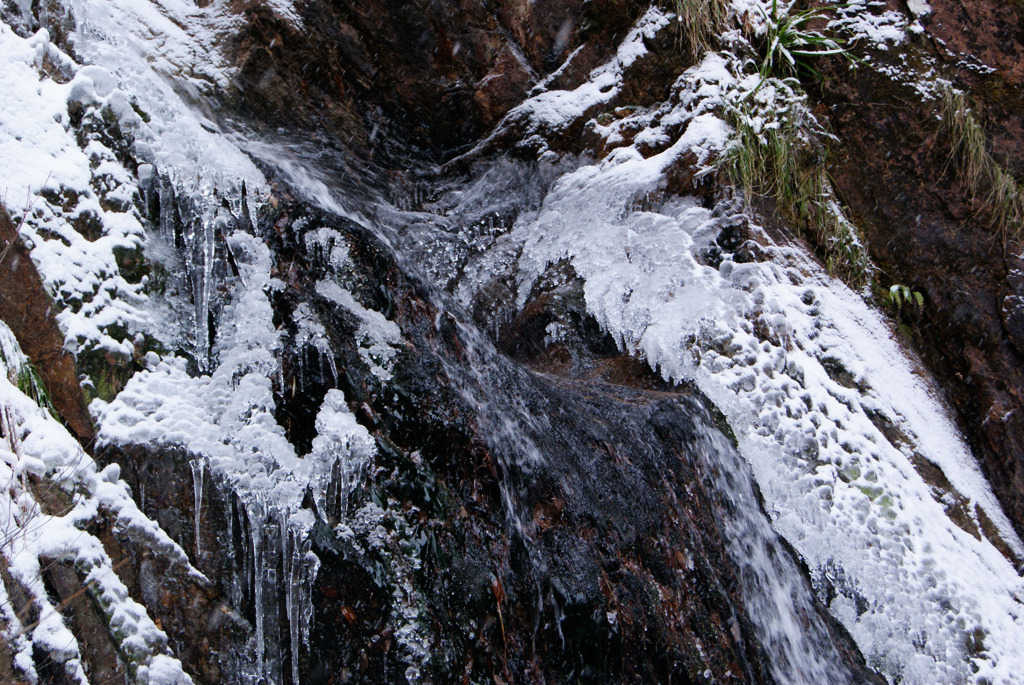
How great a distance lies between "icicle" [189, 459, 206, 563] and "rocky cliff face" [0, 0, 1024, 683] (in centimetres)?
2

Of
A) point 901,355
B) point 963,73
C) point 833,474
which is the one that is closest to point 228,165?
point 833,474

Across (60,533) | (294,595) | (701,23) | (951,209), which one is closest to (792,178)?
(951,209)

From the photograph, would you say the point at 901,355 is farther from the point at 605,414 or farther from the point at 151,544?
the point at 151,544

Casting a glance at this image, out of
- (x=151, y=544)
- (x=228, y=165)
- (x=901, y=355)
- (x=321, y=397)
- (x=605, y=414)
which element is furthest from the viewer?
(x=901, y=355)

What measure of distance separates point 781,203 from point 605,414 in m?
1.67

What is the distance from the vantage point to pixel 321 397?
260 cm

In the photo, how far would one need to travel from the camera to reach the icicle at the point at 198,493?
7.48 feet

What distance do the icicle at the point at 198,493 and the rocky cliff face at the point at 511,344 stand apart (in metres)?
0.02

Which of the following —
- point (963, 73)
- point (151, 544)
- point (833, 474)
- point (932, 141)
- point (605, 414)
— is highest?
point (963, 73)

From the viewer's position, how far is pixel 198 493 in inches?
91.0

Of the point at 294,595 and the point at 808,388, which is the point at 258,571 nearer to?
the point at 294,595

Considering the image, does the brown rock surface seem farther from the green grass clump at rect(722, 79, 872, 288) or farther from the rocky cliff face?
the green grass clump at rect(722, 79, 872, 288)

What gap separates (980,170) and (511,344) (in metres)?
2.79

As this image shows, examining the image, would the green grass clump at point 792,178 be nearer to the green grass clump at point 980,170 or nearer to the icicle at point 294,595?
the green grass clump at point 980,170
